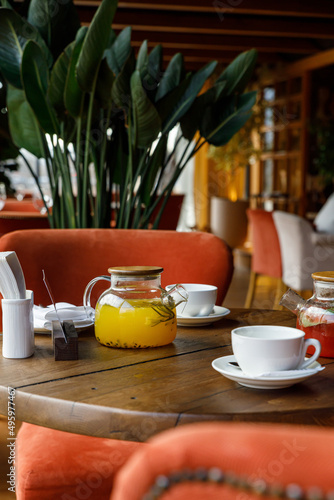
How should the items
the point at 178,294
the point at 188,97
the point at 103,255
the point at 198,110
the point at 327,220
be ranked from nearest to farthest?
the point at 178,294 < the point at 103,255 < the point at 188,97 < the point at 198,110 < the point at 327,220

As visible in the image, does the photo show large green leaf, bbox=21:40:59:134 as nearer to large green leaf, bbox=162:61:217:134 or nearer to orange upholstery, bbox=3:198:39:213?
large green leaf, bbox=162:61:217:134

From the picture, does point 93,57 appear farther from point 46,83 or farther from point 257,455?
point 257,455

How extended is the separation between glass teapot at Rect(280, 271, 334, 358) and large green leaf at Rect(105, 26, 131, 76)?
1.66 meters

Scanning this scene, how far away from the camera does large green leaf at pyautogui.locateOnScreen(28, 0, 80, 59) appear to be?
2446 mm

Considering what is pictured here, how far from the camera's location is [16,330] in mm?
1099

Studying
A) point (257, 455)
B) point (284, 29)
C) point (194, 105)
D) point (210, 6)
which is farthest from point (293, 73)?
point (257, 455)

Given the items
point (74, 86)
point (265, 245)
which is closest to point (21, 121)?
point (74, 86)

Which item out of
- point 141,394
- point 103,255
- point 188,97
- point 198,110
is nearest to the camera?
point 141,394

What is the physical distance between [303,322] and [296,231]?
A: 331cm

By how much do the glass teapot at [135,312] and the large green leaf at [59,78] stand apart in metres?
1.31

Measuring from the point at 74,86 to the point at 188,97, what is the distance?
0.46m

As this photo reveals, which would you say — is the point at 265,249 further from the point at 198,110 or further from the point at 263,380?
the point at 263,380

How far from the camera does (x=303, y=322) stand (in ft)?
3.71

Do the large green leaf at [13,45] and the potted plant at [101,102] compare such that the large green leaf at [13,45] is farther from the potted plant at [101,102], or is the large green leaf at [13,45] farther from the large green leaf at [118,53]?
the large green leaf at [118,53]
